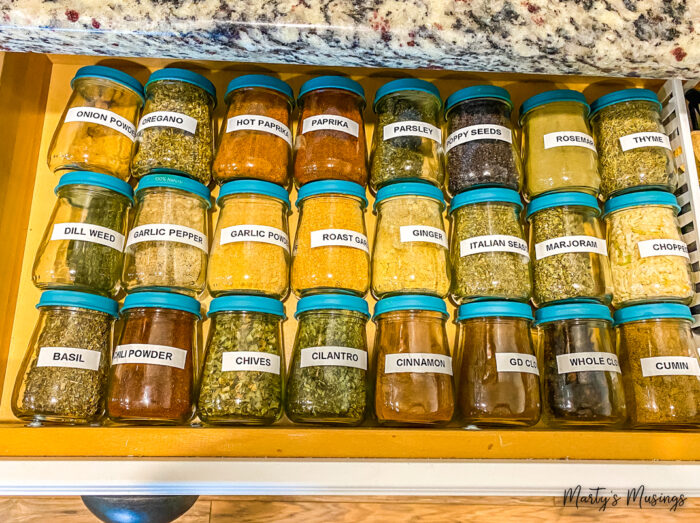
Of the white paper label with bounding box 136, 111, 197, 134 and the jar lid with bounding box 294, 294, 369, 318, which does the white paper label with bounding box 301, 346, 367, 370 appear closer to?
the jar lid with bounding box 294, 294, 369, 318

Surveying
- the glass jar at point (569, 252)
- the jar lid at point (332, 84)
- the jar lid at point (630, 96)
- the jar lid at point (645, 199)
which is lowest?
the glass jar at point (569, 252)

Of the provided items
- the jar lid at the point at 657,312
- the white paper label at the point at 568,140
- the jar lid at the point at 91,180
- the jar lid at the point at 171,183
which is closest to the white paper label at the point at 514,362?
the jar lid at the point at 657,312

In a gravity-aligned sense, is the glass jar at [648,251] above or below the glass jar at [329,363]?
above

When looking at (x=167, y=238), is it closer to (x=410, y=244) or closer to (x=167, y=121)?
(x=167, y=121)

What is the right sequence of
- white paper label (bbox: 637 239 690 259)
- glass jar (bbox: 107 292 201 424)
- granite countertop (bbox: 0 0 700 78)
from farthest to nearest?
white paper label (bbox: 637 239 690 259) < glass jar (bbox: 107 292 201 424) < granite countertop (bbox: 0 0 700 78)

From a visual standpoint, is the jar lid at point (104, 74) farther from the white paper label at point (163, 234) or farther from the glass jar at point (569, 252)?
the glass jar at point (569, 252)

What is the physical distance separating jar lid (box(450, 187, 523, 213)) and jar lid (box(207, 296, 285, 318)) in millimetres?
406

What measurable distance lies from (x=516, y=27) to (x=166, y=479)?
2.62ft

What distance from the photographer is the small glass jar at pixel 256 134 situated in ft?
3.23

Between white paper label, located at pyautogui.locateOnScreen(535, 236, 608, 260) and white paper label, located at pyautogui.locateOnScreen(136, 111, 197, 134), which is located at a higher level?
white paper label, located at pyautogui.locateOnScreen(136, 111, 197, 134)

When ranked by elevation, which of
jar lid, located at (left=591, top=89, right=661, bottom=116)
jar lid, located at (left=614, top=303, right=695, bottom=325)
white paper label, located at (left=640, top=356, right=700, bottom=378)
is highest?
jar lid, located at (left=591, top=89, right=661, bottom=116)

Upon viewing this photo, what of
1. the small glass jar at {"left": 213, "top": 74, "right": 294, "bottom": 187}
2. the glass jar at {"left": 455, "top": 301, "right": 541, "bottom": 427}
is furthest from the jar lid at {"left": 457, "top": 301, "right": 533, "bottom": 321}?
the small glass jar at {"left": 213, "top": 74, "right": 294, "bottom": 187}

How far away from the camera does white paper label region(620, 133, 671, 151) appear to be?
1.01 metres

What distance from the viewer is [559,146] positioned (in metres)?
1.01
